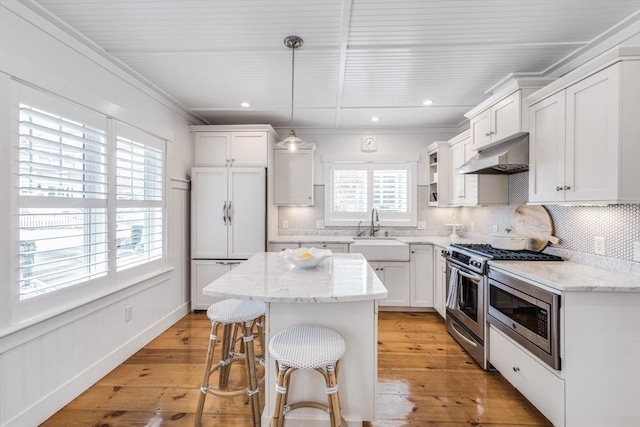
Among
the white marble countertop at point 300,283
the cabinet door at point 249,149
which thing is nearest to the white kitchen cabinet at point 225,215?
the cabinet door at point 249,149

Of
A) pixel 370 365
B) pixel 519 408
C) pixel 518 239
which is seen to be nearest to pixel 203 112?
pixel 370 365

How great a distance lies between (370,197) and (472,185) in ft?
4.73

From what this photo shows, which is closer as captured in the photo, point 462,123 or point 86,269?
point 86,269

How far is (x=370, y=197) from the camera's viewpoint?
439cm

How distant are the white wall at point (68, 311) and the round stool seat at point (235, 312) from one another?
1.05m

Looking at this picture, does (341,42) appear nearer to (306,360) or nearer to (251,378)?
(306,360)

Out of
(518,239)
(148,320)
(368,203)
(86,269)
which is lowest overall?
(148,320)

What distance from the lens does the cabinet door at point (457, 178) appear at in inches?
139

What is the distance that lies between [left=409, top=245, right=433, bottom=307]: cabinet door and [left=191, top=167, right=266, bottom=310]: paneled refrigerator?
1916 mm

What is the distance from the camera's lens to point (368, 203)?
4.39m

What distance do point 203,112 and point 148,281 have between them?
2118mm

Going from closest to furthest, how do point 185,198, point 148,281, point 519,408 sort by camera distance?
1. point 519,408
2. point 148,281
3. point 185,198

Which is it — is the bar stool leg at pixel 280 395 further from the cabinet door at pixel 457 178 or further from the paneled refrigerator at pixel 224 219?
the cabinet door at pixel 457 178

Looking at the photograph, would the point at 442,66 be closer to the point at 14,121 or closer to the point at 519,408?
the point at 519,408
